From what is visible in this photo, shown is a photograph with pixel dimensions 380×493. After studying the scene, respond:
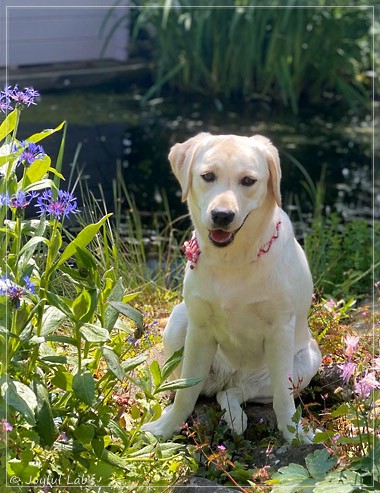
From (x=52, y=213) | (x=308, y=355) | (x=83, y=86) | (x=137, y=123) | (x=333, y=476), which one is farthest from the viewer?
(x=83, y=86)

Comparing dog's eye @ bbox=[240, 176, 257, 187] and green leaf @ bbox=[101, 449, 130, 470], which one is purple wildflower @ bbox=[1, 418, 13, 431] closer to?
green leaf @ bbox=[101, 449, 130, 470]

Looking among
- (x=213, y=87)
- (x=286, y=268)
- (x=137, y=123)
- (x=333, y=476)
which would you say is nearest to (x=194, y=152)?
(x=286, y=268)

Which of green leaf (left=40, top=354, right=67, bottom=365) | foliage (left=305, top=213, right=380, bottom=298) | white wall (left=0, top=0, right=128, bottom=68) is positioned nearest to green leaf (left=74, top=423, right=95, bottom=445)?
green leaf (left=40, top=354, right=67, bottom=365)

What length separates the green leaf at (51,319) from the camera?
2639mm

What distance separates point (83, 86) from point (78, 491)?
26.3ft

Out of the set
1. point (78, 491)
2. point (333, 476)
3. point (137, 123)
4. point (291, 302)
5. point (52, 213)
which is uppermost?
point (52, 213)

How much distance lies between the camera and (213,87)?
33.7 ft

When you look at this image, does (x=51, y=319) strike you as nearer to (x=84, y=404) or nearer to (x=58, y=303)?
(x=58, y=303)

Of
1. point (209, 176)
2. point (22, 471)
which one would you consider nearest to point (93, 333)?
point (22, 471)

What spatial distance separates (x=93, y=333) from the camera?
8.57 ft

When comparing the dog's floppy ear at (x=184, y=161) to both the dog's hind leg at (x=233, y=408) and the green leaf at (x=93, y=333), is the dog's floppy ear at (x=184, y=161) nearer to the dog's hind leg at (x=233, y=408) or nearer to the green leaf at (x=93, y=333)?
the green leaf at (x=93, y=333)

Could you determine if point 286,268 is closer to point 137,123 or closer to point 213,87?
point 137,123

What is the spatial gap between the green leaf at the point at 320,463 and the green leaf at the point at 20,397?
806 millimetres

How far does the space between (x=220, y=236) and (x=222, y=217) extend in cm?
11
